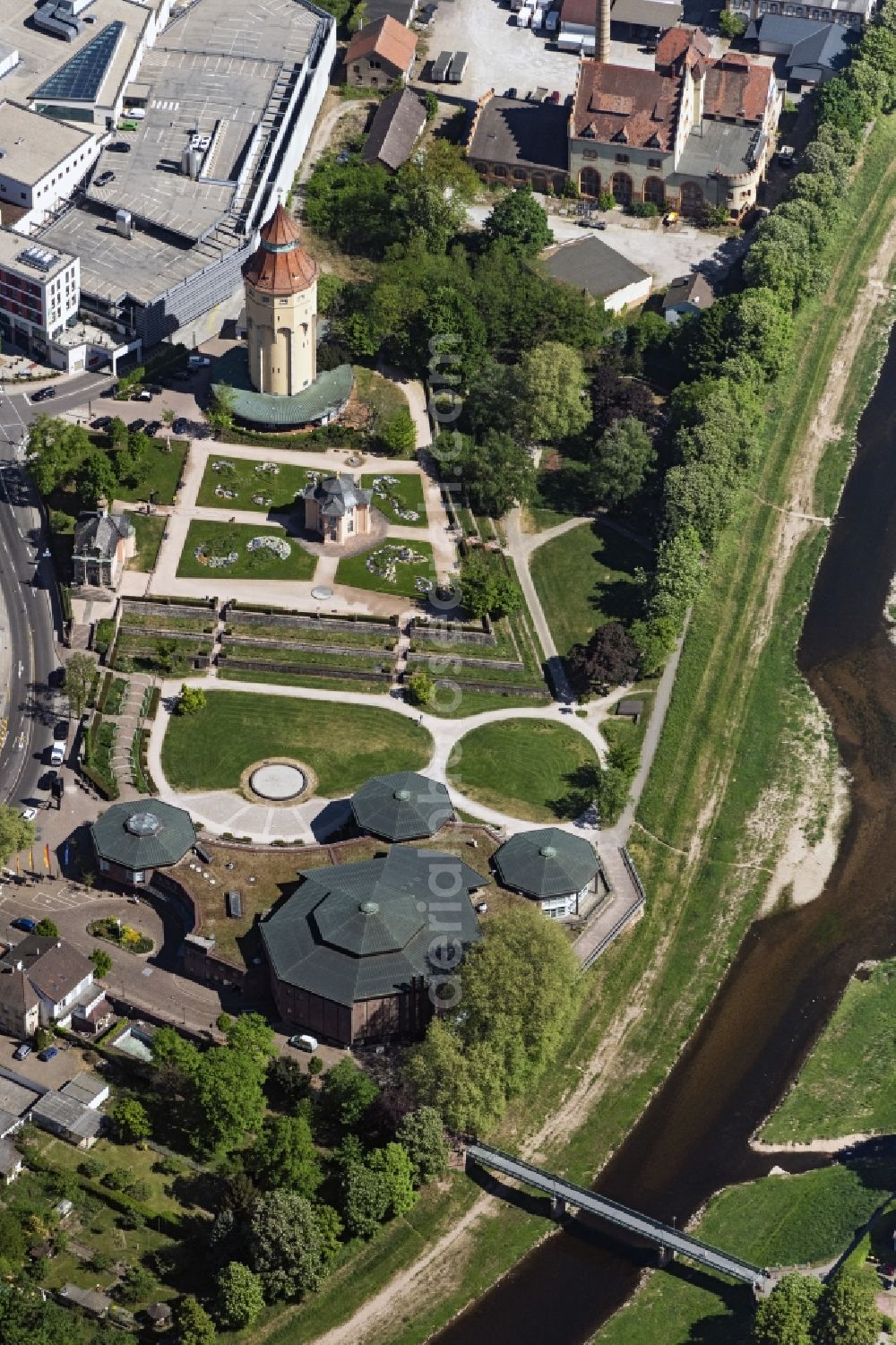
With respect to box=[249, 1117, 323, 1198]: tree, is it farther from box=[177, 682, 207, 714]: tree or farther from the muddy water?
box=[177, 682, 207, 714]: tree

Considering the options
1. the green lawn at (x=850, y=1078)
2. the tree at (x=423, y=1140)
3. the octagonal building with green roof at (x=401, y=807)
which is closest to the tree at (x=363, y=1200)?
the tree at (x=423, y=1140)

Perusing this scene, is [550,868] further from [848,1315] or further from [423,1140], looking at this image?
[848,1315]

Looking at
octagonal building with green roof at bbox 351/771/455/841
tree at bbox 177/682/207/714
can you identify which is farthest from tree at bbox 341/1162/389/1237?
tree at bbox 177/682/207/714

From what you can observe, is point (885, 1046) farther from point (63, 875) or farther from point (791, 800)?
point (63, 875)

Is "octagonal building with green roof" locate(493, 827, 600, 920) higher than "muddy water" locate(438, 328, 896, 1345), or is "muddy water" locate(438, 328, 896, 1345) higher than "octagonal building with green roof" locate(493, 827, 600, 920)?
"octagonal building with green roof" locate(493, 827, 600, 920)

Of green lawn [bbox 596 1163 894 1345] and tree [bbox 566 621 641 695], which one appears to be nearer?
green lawn [bbox 596 1163 894 1345]

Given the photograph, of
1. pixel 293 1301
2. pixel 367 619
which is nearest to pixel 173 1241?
pixel 293 1301

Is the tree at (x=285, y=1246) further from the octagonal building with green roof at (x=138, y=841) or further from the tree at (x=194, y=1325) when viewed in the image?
the octagonal building with green roof at (x=138, y=841)
